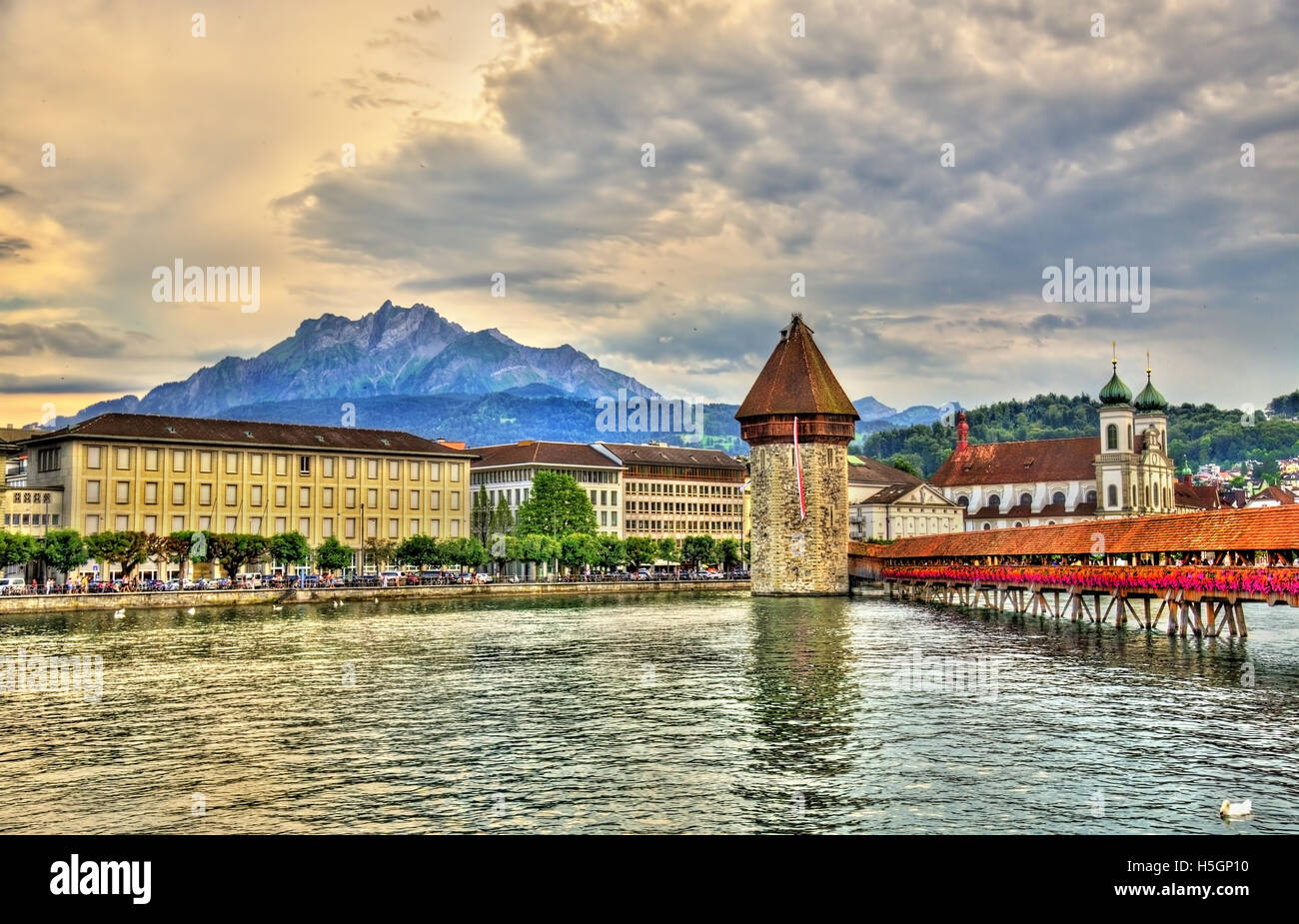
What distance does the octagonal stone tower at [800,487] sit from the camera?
89438 mm

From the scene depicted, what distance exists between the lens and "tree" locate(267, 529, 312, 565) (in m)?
90.2

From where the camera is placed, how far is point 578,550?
346ft

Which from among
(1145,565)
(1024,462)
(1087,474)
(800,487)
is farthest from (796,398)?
(1024,462)

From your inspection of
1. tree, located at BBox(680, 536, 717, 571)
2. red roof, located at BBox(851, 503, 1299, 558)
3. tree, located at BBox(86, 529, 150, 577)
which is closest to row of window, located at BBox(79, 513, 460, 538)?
tree, located at BBox(86, 529, 150, 577)

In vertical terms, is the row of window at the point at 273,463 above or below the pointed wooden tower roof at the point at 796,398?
below

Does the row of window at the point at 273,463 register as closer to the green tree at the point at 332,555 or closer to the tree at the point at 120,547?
the green tree at the point at 332,555

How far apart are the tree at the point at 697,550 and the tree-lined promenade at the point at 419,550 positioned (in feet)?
0.32

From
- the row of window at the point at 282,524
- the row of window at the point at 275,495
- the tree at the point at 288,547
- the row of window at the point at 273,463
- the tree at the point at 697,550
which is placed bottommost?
the tree at the point at 697,550

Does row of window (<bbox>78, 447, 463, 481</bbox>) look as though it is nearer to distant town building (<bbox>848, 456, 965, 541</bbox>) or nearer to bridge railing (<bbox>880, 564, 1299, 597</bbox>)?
distant town building (<bbox>848, 456, 965, 541</bbox>)

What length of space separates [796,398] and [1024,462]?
206ft

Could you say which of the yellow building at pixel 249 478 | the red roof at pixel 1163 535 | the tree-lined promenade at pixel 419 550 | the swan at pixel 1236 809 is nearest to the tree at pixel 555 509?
the tree-lined promenade at pixel 419 550

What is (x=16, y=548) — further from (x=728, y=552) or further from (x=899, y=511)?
(x=899, y=511)
